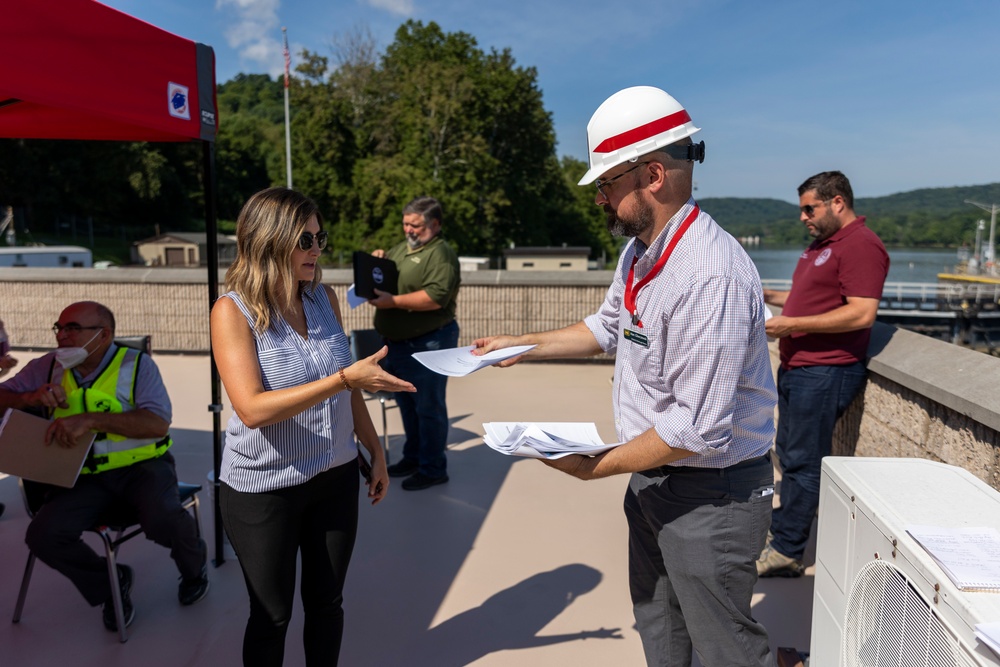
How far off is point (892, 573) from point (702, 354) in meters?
0.60

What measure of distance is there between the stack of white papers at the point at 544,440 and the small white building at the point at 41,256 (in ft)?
77.3

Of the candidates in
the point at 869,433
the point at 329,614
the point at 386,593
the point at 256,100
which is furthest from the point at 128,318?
the point at 256,100

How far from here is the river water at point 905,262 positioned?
11107cm

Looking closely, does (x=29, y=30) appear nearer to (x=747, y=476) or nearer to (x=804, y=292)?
(x=747, y=476)

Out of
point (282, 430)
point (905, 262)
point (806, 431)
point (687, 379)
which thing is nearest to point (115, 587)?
point (282, 430)

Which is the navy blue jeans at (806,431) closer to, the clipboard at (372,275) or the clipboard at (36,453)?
the clipboard at (372,275)

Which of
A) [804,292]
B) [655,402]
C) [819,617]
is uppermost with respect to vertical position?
[804,292]

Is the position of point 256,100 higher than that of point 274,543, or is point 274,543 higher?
point 256,100

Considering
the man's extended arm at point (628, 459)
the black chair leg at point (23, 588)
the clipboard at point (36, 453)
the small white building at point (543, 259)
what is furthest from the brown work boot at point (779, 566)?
the small white building at point (543, 259)

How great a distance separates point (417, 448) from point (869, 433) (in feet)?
9.17

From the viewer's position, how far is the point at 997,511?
1542mm

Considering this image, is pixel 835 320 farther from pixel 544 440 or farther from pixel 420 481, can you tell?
pixel 420 481

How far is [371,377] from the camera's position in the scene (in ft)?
6.23

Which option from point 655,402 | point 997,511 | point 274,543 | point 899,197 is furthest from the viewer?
point 899,197
